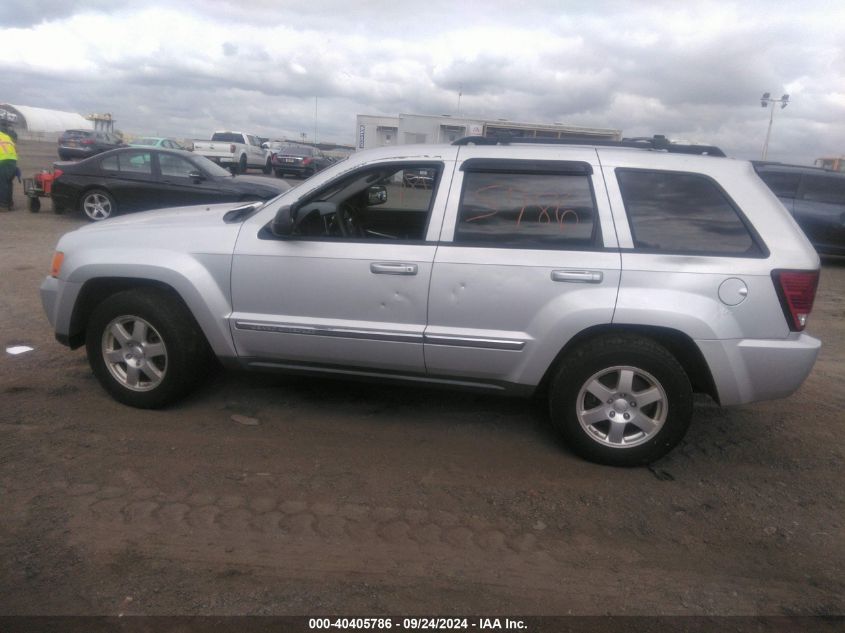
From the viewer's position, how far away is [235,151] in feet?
98.8

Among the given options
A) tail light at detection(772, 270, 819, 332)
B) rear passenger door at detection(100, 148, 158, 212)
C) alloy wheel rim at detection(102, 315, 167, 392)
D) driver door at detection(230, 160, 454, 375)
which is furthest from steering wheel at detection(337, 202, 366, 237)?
rear passenger door at detection(100, 148, 158, 212)

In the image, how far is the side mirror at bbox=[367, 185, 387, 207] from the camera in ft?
15.8

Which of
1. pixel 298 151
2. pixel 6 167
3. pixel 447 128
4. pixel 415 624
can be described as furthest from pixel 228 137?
pixel 415 624

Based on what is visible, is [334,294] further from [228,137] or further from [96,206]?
[228,137]

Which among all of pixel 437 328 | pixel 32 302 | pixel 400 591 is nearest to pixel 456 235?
pixel 437 328

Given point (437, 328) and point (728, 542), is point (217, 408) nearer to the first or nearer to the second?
point (437, 328)

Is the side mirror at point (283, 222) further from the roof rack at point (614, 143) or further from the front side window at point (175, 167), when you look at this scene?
the front side window at point (175, 167)

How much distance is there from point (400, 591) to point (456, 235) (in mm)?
1980

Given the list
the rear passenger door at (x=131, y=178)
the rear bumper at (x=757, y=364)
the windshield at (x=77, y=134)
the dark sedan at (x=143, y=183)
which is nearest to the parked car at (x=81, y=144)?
the windshield at (x=77, y=134)

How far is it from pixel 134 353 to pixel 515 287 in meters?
2.53

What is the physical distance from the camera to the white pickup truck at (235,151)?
29.5 meters

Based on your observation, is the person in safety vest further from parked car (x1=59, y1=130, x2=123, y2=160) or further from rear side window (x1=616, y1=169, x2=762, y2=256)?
parked car (x1=59, y1=130, x2=123, y2=160)

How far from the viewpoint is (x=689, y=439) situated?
4.29 m

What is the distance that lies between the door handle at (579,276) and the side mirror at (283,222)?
1557 millimetres
